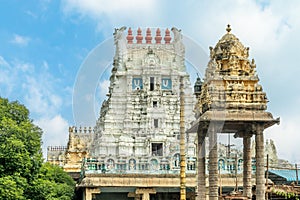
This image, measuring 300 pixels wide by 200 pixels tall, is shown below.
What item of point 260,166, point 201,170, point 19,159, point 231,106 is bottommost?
point 201,170

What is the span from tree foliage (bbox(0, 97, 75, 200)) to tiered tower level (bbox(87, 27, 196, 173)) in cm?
1245

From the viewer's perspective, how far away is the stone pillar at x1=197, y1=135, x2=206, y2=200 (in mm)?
19516

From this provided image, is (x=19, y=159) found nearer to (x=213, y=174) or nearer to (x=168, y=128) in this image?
(x=213, y=174)

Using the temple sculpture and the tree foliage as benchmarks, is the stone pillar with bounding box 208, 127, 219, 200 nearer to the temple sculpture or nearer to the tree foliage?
the temple sculpture

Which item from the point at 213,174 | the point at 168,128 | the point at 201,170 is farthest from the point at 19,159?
the point at 168,128

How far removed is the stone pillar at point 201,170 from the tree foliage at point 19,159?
814 centimetres

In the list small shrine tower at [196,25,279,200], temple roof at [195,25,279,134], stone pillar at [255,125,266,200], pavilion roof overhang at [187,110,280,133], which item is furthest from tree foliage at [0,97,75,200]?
stone pillar at [255,125,266,200]

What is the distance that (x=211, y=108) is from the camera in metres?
18.6

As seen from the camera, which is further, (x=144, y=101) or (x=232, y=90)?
(x=144, y=101)

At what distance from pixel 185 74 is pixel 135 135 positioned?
747 centimetres

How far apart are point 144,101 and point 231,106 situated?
2601 centimetres

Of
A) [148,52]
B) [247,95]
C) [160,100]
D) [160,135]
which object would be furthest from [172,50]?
[247,95]

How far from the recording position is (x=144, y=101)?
146 feet

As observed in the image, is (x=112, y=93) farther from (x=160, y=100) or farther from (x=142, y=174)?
(x=142, y=174)
